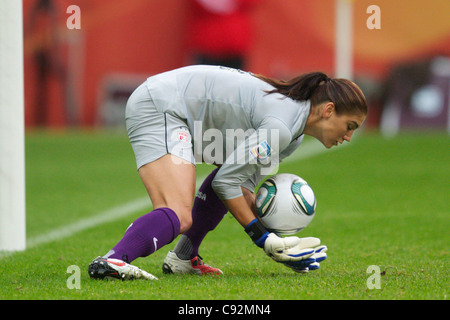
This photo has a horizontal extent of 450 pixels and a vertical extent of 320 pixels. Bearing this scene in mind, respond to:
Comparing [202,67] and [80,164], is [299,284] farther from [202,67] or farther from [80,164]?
[80,164]

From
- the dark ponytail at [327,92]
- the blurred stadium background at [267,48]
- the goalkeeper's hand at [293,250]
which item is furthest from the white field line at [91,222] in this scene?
the blurred stadium background at [267,48]

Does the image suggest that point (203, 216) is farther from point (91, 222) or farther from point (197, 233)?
point (91, 222)

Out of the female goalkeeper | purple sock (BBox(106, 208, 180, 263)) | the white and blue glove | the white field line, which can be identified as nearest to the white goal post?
the white field line

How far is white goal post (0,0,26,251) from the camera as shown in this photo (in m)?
5.18

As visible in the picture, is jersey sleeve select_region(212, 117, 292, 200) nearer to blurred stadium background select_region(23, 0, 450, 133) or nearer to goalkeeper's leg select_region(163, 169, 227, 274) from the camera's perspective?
goalkeeper's leg select_region(163, 169, 227, 274)

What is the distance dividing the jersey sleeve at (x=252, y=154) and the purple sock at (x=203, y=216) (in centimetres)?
51

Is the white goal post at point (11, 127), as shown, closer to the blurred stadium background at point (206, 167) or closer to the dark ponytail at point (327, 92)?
the blurred stadium background at point (206, 167)

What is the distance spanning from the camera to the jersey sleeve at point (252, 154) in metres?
3.92

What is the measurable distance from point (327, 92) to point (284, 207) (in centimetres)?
67

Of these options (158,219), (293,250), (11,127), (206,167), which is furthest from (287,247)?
(206,167)

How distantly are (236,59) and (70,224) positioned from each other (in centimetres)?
1437


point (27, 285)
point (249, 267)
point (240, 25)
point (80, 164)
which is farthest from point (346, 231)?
point (240, 25)

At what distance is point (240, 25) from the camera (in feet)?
66.6

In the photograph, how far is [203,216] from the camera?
15.0ft
